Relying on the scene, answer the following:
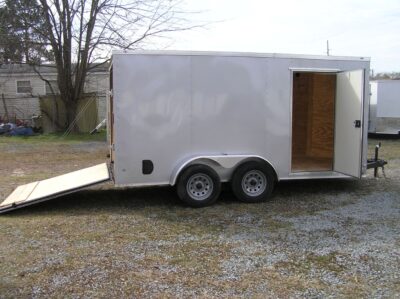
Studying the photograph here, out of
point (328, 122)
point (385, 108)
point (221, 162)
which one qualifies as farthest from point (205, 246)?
point (385, 108)

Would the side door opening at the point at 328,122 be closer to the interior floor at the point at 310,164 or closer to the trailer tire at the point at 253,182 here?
the interior floor at the point at 310,164

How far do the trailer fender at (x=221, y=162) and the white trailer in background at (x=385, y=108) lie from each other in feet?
41.5

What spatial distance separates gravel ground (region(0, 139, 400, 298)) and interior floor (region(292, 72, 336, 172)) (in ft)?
3.23

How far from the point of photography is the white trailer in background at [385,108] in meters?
18.5

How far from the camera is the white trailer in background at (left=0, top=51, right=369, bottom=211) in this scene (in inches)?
282

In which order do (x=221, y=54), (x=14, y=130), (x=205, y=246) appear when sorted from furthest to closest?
(x=14, y=130), (x=221, y=54), (x=205, y=246)

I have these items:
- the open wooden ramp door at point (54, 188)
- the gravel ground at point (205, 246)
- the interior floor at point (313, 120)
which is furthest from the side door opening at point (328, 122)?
the open wooden ramp door at point (54, 188)

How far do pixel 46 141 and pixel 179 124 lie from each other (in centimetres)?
1322

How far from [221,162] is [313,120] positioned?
10.6 ft

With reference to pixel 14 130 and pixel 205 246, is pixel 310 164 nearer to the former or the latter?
pixel 205 246

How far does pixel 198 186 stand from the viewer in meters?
7.39

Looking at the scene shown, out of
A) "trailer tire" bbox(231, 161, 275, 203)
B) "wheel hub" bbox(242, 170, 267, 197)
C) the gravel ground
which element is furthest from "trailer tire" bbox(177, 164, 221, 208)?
"wheel hub" bbox(242, 170, 267, 197)

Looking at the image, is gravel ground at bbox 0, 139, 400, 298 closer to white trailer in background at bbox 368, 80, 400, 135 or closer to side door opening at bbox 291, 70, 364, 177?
side door opening at bbox 291, 70, 364, 177

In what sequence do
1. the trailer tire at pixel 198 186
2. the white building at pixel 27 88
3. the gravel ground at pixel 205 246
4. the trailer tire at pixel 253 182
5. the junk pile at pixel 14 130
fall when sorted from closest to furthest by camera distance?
the gravel ground at pixel 205 246
the trailer tire at pixel 198 186
the trailer tire at pixel 253 182
the junk pile at pixel 14 130
the white building at pixel 27 88
